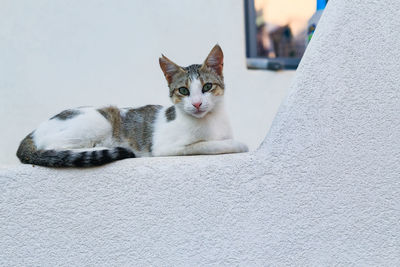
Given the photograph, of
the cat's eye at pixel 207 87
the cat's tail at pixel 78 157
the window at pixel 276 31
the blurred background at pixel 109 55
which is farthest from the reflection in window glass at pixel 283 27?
the cat's tail at pixel 78 157

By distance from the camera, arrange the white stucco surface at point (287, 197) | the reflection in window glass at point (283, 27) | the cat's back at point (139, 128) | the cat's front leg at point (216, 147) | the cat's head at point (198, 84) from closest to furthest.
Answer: the white stucco surface at point (287, 197) → the cat's front leg at point (216, 147) → the cat's head at point (198, 84) → the cat's back at point (139, 128) → the reflection in window glass at point (283, 27)

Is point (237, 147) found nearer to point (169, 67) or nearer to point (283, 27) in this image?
point (169, 67)

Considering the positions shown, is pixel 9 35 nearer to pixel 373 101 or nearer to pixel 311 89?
pixel 311 89

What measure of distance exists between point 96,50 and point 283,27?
5.46ft

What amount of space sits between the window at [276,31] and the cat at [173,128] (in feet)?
4.15

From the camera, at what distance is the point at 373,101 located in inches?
65.7

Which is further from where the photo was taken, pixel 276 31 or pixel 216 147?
pixel 276 31

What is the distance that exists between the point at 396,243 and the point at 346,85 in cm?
Answer: 67

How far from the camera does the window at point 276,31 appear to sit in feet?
11.3

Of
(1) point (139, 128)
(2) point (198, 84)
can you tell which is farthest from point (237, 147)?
(1) point (139, 128)

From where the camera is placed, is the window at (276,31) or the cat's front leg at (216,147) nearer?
the cat's front leg at (216,147)

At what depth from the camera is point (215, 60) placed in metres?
2.21

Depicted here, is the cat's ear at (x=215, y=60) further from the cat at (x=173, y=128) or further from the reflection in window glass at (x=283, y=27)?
the reflection in window glass at (x=283, y=27)

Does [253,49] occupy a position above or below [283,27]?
below
